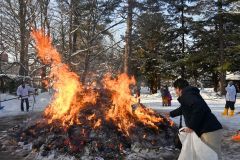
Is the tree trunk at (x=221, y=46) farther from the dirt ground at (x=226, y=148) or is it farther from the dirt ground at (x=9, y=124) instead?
the dirt ground at (x=9, y=124)

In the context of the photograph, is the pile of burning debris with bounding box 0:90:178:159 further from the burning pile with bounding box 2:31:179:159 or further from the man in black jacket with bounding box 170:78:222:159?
the man in black jacket with bounding box 170:78:222:159

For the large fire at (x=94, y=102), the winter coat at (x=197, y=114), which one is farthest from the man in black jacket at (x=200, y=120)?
the large fire at (x=94, y=102)

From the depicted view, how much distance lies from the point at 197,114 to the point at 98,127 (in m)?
5.82

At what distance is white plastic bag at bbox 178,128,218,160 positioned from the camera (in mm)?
6020

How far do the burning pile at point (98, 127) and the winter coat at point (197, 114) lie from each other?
443 cm

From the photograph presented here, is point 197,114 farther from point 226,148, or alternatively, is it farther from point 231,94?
point 231,94

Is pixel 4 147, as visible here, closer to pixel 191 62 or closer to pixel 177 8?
pixel 191 62

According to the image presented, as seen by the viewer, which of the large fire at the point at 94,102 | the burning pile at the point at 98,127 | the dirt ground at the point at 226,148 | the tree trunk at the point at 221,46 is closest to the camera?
the dirt ground at the point at 226,148

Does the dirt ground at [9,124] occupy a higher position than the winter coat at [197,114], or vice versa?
the winter coat at [197,114]

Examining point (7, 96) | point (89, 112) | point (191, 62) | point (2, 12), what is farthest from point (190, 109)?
point (191, 62)

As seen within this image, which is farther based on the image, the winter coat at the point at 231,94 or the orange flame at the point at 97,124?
the winter coat at the point at 231,94

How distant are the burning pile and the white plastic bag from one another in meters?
4.15

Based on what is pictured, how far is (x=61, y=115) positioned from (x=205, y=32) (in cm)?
3116

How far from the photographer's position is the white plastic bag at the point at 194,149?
19.7 feet
